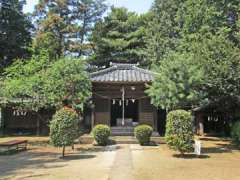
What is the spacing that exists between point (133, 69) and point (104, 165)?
13427 mm

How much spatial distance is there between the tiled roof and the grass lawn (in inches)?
215

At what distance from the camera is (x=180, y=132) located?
52.5 ft

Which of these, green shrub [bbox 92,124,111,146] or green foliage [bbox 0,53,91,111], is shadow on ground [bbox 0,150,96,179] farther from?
green foliage [bbox 0,53,91,111]

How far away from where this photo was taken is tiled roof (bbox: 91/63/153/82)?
23.6 meters

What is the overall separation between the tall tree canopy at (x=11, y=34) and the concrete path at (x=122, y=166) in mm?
19547

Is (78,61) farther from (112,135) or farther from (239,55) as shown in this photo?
(239,55)

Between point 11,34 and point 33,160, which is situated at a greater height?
point 11,34

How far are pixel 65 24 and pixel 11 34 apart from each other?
595 centimetres

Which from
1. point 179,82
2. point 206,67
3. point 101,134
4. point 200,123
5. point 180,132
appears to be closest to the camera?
point 180,132

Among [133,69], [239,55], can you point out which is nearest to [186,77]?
[239,55]

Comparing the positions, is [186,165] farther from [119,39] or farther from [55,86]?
[119,39]

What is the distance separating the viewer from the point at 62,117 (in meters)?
16.2

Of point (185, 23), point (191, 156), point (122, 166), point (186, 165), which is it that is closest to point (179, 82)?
point (191, 156)

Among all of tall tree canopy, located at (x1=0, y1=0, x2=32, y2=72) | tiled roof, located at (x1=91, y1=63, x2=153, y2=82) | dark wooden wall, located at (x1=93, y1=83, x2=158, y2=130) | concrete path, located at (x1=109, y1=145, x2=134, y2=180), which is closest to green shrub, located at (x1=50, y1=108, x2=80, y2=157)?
concrete path, located at (x1=109, y1=145, x2=134, y2=180)
